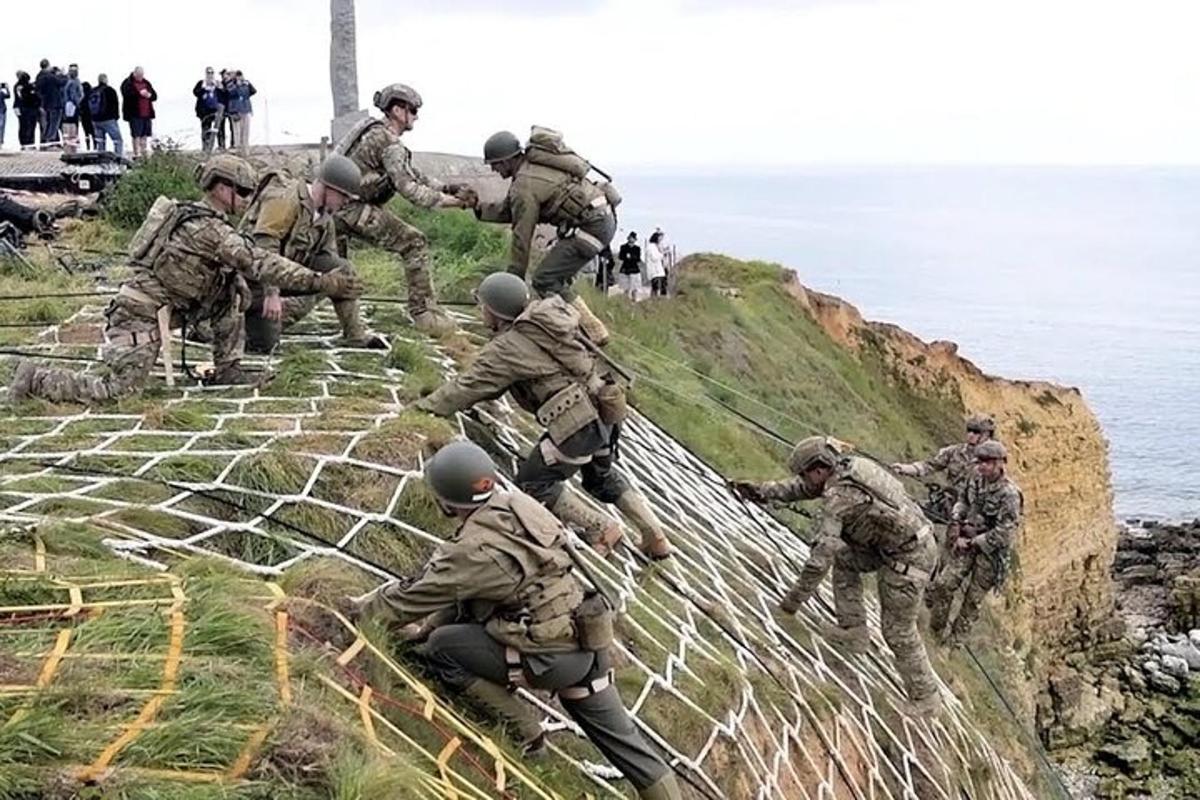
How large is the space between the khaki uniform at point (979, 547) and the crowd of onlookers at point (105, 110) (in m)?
12.0

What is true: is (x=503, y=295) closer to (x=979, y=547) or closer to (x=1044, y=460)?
(x=979, y=547)

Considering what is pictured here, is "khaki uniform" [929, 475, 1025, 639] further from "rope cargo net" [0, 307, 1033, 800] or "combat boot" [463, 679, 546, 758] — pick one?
"combat boot" [463, 679, 546, 758]

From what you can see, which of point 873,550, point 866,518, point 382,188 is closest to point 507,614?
point 866,518

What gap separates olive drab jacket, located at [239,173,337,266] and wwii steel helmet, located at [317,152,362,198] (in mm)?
272

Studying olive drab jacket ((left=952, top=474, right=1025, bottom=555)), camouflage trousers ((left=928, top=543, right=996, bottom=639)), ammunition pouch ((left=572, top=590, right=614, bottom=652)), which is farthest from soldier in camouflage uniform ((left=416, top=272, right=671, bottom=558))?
camouflage trousers ((left=928, top=543, right=996, bottom=639))

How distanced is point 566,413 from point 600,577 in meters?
1.35

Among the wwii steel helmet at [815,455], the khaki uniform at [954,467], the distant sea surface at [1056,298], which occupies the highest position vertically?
the wwii steel helmet at [815,455]

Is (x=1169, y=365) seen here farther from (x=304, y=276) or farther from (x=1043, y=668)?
(x=304, y=276)

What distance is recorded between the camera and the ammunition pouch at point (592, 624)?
5227 mm

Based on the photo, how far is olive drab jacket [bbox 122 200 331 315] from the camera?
7969 mm

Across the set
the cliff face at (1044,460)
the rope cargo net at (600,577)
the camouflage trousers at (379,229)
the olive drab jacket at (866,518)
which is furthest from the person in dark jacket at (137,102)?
the olive drab jacket at (866,518)

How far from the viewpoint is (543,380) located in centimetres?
693

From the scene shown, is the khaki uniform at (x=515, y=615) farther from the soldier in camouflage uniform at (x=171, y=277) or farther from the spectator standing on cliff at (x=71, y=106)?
the spectator standing on cliff at (x=71, y=106)

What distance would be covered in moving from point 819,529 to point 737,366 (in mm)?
11717
